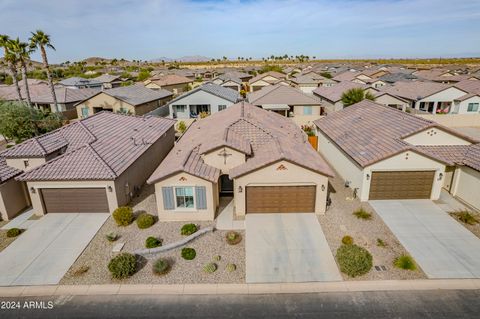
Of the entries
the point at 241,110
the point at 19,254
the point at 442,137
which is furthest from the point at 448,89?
the point at 19,254

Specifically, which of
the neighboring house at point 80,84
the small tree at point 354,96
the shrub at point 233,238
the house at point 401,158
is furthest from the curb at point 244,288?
the neighboring house at point 80,84

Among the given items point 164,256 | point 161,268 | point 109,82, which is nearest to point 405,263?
point 161,268

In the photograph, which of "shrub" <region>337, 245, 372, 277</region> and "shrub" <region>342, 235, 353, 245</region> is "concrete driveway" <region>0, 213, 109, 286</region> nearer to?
"shrub" <region>337, 245, 372, 277</region>

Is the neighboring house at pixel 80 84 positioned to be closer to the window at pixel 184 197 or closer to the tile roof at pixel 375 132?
the tile roof at pixel 375 132

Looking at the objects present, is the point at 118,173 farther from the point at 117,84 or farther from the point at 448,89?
the point at 117,84

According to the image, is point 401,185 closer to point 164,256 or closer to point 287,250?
point 287,250

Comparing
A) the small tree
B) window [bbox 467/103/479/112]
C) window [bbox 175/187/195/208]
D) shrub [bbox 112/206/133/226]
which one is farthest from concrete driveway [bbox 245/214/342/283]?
window [bbox 467/103/479/112]
